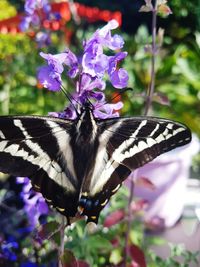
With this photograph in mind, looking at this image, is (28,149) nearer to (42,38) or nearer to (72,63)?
(72,63)

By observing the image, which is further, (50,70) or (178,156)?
(178,156)

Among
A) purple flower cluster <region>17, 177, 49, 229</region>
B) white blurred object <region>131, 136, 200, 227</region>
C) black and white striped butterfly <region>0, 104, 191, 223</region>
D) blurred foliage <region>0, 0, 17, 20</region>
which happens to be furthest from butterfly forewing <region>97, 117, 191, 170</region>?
blurred foliage <region>0, 0, 17, 20</region>

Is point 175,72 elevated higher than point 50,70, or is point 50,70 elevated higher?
point 50,70

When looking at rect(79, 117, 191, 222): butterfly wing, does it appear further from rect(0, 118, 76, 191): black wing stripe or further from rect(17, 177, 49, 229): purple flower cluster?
rect(17, 177, 49, 229): purple flower cluster

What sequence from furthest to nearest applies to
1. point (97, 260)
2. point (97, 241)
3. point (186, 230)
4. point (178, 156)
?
point (186, 230)
point (178, 156)
point (97, 260)
point (97, 241)

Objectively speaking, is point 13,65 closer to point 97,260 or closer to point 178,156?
point 178,156

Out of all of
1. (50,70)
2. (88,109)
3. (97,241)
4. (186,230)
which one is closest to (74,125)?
(88,109)
